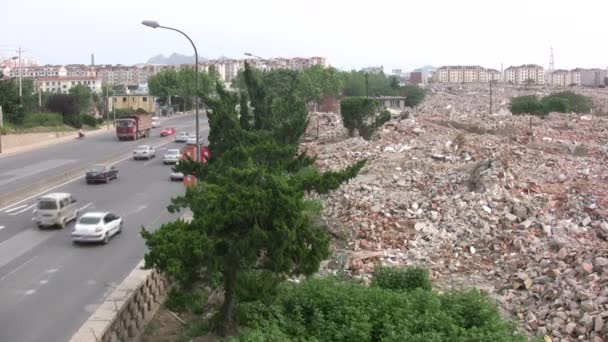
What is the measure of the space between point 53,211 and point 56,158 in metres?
24.7

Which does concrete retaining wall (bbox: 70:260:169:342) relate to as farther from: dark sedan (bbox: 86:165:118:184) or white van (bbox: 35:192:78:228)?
dark sedan (bbox: 86:165:118:184)

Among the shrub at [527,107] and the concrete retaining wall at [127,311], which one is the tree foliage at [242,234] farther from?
the shrub at [527,107]

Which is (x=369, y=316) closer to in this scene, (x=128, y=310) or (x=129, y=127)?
(x=128, y=310)

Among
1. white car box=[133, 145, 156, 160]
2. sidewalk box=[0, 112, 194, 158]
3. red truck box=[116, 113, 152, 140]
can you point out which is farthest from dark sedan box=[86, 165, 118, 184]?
red truck box=[116, 113, 152, 140]

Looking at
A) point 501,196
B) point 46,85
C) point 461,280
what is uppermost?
point 46,85

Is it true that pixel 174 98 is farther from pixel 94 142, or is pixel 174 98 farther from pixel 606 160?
pixel 606 160

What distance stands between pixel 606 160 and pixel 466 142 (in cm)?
724

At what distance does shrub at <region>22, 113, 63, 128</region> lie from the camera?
197 feet

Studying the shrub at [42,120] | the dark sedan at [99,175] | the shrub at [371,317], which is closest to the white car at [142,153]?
the dark sedan at [99,175]

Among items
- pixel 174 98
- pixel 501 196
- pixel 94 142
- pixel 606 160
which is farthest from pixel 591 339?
pixel 174 98

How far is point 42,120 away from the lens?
62188 mm

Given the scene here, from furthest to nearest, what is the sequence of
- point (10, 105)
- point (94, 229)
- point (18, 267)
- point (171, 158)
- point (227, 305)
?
point (10, 105), point (171, 158), point (94, 229), point (18, 267), point (227, 305)

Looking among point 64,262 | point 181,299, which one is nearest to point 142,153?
point 64,262

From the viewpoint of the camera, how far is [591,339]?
12859 mm
